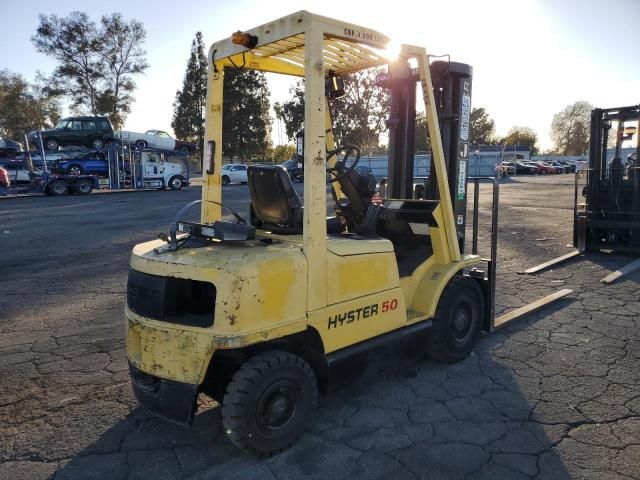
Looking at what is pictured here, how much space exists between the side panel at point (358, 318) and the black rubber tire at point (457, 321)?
509 millimetres

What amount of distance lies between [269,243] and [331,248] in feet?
1.43

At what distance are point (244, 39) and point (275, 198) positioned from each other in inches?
43.5

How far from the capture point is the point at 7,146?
87.5 feet

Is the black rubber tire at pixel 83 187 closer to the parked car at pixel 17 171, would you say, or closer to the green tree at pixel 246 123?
the parked car at pixel 17 171

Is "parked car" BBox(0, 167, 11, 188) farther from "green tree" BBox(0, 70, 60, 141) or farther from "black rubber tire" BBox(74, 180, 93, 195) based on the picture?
"green tree" BBox(0, 70, 60, 141)

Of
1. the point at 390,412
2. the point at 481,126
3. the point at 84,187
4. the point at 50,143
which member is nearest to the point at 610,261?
the point at 390,412

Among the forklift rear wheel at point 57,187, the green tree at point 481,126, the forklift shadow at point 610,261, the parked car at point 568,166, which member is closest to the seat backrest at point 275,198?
the forklift shadow at point 610,261

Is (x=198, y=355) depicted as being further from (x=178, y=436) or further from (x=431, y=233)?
(x=431, y=233)

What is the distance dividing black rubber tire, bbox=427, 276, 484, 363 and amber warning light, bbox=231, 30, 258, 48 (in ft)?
8.22

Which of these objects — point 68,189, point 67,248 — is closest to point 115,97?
point 68,189

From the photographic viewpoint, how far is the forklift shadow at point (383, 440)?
9.41 ft

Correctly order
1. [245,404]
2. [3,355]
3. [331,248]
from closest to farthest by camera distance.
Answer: [245,404] < [331,248] < [3,355]

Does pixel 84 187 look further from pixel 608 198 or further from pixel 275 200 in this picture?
pixel 275 200

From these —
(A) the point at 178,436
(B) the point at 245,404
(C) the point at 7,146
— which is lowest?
(A) the point at 178,436
